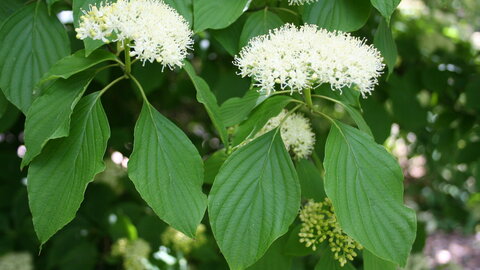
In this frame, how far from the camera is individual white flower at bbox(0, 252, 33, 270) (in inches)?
84.4

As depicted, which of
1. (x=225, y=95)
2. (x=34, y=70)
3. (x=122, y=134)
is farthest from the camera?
(x=122, y=134)

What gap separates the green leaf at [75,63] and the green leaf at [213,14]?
21 centimetres

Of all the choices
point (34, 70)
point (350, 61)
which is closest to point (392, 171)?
point (350, 61)

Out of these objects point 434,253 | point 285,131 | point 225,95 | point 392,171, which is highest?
point 392,171

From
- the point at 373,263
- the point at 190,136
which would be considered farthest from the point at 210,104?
the point at 190,136

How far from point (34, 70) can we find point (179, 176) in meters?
0.44

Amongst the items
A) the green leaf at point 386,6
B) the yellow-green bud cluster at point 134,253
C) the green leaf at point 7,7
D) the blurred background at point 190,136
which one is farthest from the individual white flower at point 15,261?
the green leaf at point 386,6

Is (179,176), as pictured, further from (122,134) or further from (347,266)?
(122,134)

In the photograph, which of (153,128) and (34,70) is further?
(34,70)

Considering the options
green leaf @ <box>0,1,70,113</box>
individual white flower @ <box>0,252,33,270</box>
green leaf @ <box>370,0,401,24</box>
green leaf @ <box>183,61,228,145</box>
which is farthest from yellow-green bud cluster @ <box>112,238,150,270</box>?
green leaf @ <box>370,0,401,24</box>

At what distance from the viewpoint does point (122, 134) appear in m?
2.26

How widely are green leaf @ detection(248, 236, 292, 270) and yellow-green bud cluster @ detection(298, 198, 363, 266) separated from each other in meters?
0.08

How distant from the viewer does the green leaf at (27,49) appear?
116 centimetres

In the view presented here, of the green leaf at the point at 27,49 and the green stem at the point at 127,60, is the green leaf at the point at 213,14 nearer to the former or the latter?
the green stem at the point at 127,60
